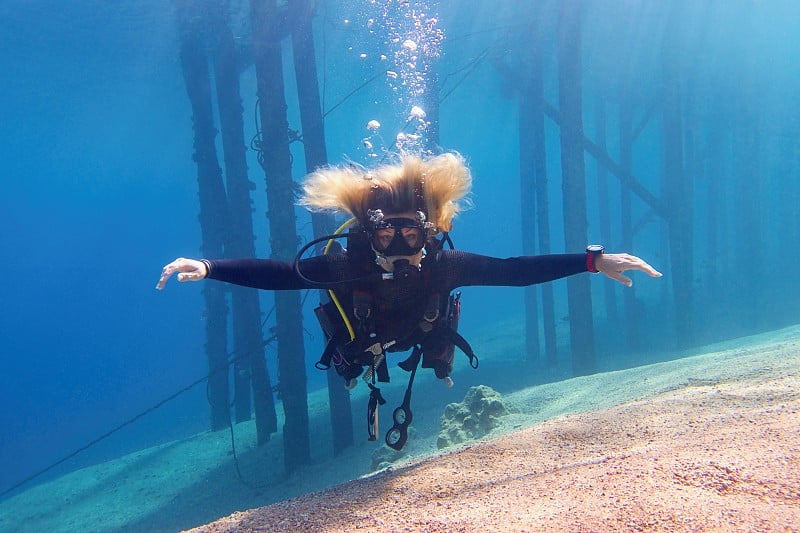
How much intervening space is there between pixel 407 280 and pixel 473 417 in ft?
12.4

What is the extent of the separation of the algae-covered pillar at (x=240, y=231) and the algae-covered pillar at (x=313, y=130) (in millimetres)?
2157

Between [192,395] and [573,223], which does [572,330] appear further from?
[192,395]

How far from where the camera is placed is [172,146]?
1816 inches

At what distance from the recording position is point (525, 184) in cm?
1563

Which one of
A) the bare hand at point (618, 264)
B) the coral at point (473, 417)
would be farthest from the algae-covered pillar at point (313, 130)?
the bare hand at point (618, 264)

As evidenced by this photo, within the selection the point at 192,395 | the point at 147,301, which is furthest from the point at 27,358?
the point at 192,395

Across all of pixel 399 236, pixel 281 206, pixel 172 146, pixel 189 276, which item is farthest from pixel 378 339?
pixel 172 146

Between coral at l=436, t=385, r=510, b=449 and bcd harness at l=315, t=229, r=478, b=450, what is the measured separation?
8.92ft

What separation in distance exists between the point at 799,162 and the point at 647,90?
29.7 feet

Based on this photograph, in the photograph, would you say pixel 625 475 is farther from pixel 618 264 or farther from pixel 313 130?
pixel 313 130

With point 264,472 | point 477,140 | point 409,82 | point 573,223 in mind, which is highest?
point 477,140

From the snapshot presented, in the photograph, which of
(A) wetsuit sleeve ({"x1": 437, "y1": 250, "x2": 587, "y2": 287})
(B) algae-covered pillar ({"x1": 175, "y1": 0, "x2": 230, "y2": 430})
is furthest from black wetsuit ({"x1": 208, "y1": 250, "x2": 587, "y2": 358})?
(B) algae-covered pillar ({"x1": 175, "y1": 0, "x2": 230, "y2": 430})

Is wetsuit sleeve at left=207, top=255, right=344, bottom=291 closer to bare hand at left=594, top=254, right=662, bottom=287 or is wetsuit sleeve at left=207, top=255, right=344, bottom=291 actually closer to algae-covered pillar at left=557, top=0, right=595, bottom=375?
bare hand at left=594, top=254, right=662, bottom=287

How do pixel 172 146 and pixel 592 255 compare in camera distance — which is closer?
pixel 592 255
